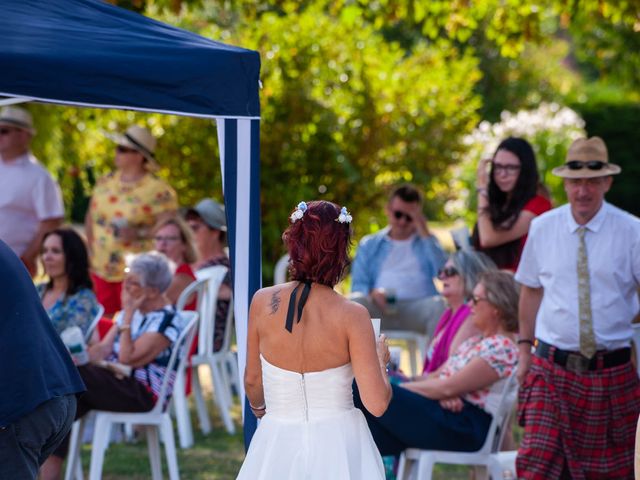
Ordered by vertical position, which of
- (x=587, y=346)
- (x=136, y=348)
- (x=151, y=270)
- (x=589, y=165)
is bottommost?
(x=136, y=348)

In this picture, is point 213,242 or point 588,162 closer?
point 588,162

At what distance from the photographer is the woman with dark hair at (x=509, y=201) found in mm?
6051

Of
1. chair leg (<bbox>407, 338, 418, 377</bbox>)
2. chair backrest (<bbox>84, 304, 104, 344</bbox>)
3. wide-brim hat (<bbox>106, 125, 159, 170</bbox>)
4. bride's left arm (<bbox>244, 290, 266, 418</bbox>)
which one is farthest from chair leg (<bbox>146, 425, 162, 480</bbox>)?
chair leg (<bbox>407, 338, 418, 377</bbox>)

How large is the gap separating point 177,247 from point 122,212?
1.50 ft

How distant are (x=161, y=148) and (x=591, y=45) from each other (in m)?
5.44

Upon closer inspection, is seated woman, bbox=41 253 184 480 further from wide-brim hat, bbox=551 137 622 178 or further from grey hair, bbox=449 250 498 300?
wide-brim hat, bbox=551 137 622 178

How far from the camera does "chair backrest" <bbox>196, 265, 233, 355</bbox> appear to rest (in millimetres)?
7465

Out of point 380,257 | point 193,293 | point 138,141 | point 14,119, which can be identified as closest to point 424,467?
point 193,293

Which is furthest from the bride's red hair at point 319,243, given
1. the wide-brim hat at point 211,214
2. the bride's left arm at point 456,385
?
the wide-brim hat at point 211,214

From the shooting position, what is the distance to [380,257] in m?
8.19

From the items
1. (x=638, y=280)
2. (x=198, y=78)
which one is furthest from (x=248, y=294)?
(x=638, y=280)

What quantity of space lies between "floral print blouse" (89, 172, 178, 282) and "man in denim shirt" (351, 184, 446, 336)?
58.4 inches

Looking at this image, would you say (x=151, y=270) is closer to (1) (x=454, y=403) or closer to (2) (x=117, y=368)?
(2) (x=117, y=368)

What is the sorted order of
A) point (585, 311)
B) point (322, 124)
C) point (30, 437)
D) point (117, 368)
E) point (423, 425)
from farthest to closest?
point (322, 124)
point (117, 368)
point (423, 425)
point (585, 311)
point (30, 437)
